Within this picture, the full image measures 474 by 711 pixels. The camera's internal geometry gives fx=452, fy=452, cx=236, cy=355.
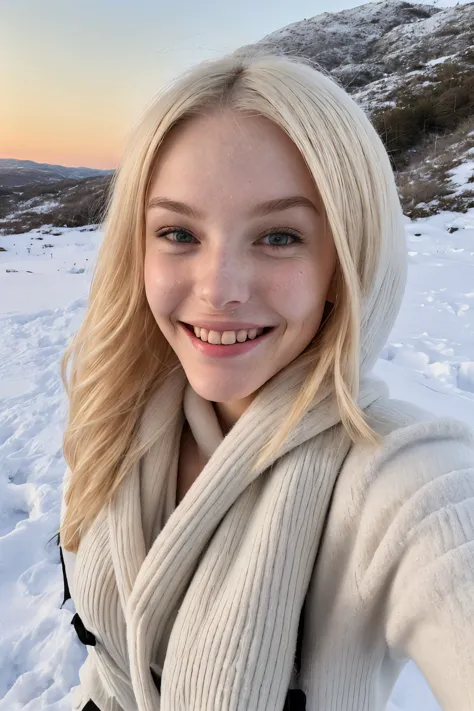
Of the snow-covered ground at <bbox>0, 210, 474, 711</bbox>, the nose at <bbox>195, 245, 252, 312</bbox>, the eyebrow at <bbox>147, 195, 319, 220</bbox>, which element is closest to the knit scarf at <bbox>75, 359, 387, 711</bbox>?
the nose at <bbox>195, 245, 252, 312</bbox>

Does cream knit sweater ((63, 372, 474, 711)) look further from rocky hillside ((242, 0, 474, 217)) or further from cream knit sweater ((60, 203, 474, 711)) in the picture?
rocky hillside ((242, 0, 474, 217))

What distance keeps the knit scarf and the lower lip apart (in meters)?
0.12

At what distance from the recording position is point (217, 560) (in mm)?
886

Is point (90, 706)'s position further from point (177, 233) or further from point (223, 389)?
point (177, 233)

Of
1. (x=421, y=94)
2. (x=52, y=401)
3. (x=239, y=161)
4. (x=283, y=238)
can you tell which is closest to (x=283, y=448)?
(x=283, y=238)

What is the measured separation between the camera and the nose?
2.82 ft

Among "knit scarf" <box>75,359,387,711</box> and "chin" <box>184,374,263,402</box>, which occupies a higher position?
"chin" <box>184,374,263,402</box>

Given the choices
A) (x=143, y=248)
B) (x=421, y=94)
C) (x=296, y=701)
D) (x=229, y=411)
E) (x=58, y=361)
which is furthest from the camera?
(x=421, y=94)

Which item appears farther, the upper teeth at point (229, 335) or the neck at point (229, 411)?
the neck at point (229, 411)

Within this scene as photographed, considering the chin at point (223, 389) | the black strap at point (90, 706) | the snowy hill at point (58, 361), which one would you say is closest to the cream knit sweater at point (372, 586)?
the chin at point (223, 389)

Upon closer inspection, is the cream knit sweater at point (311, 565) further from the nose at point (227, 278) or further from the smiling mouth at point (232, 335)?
the nose at point (227, 278)

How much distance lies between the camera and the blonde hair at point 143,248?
85cm

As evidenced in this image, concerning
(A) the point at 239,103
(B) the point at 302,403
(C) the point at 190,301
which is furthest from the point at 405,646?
(A) the point at 239,103

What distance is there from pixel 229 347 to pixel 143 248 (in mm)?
346
